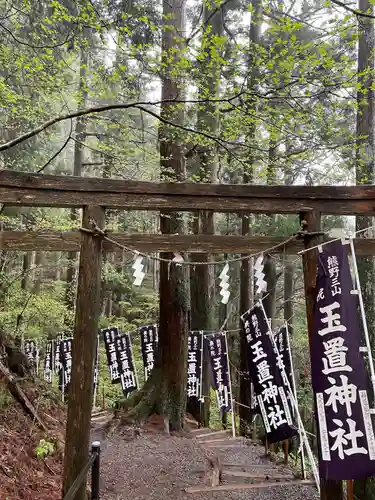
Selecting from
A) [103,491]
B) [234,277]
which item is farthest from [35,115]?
[234,277]

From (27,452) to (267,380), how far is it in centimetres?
376

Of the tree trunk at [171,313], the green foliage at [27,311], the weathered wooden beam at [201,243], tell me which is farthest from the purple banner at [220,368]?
the weathered wooden beam at [201,243]

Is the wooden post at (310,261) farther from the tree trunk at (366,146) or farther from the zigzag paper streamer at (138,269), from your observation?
the tree trunk at (366,146)

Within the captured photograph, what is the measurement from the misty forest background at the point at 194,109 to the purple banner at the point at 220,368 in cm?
118

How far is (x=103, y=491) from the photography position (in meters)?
5.91

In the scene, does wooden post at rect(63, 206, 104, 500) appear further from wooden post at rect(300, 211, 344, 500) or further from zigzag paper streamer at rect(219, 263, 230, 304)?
wooden post at rect(300, 211, 344, 500)

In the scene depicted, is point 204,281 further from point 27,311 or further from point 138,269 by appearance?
point 138,269

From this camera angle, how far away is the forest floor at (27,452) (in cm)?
462

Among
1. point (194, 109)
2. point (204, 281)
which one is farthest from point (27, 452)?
point (194, 109)

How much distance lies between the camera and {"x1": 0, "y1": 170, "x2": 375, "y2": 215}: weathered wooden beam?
14.5ft

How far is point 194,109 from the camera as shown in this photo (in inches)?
420

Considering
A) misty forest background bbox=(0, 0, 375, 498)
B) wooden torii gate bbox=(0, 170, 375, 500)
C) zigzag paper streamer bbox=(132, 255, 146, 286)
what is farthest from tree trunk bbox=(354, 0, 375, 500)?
zigzag paper streamer bbox=(132, 255, 146, 286)

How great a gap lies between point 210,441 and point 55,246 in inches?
259

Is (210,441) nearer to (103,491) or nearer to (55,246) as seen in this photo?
(103,491)
